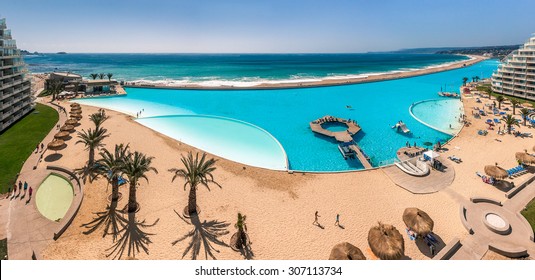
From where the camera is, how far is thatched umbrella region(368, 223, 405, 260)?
14.4 metres

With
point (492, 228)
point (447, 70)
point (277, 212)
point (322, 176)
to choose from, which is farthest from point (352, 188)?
point (447, 70)

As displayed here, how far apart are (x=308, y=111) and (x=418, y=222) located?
→ 36.1 metres

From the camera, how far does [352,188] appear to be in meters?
23.3

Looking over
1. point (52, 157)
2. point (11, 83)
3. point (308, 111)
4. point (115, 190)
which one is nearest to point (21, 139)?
point (52, 157)

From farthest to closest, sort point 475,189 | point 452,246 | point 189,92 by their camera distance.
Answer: point 189,92 → point 475,189 → point 452,246

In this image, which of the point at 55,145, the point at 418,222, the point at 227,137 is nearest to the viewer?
the point at 418,222

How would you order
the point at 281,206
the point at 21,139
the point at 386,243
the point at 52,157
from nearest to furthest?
the point at 386,243
the point at 281,206
the point at 52,157
the point at 21,139

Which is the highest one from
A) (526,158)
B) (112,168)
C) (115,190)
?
(112,168)

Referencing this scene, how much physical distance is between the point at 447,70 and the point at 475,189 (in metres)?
130

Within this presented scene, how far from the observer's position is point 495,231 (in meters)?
17.4

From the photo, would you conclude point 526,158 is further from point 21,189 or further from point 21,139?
point 21,139

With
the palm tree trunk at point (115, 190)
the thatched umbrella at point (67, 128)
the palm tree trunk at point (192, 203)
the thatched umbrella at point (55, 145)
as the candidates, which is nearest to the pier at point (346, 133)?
the palm tree trunk at point (192, 203)

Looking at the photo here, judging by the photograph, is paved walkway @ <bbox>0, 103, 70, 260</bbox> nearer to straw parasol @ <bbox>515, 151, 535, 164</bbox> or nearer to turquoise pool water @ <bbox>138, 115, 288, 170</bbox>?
turquoise pool water @ <bbox>138, 115, 288, 170</bbox>
